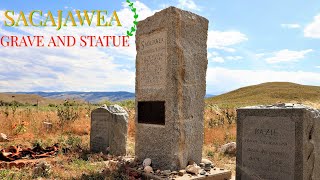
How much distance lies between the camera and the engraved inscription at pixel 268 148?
4539 mm

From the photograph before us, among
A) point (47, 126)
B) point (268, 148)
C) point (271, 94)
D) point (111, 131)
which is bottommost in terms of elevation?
point (47, 126)

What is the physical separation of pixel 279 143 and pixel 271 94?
193ft

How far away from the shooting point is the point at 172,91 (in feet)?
19.6

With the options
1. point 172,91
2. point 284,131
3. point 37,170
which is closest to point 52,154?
point 37,170

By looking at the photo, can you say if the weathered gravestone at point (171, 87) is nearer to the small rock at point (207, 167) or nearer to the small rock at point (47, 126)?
the small rock at point (207, 167)

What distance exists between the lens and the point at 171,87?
5980 millimetres

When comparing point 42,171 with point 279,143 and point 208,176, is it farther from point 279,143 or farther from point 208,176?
point 279,143

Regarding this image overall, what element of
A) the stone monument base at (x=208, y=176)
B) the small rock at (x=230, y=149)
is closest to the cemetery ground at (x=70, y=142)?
the small rock at (x=230, y=149)

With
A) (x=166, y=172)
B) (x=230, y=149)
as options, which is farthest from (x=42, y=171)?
(x=230, y=149)

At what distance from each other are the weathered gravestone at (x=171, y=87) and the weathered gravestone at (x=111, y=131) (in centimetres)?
154

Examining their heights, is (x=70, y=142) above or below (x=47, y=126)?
below

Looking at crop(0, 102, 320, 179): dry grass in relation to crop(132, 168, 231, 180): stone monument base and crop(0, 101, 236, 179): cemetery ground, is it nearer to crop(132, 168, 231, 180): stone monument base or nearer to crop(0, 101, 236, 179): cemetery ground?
crop(0, 101, 236, 179): cemetery ground

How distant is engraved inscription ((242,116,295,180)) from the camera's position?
4539 mm

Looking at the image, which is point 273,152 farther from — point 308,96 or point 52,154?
point 308,96
